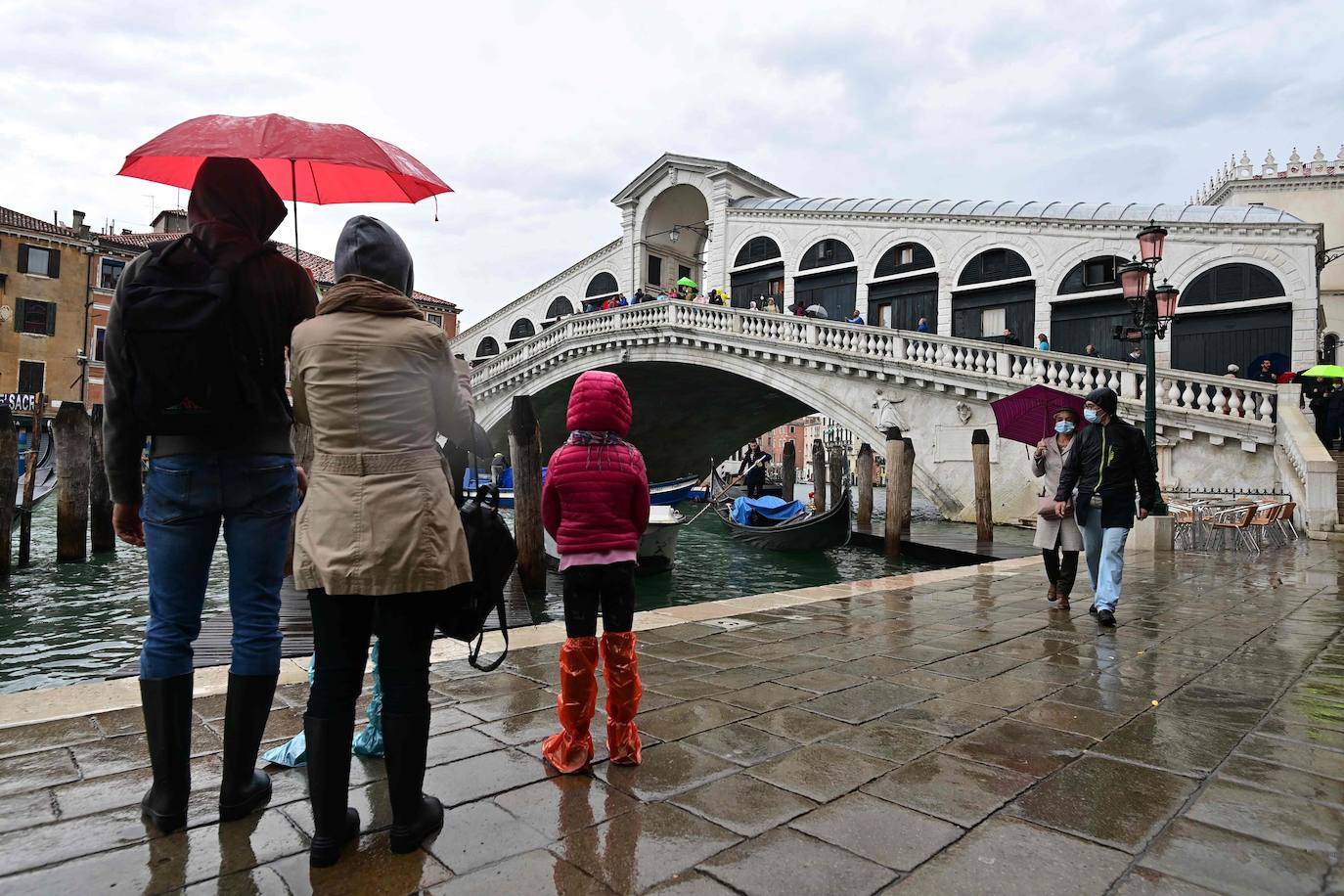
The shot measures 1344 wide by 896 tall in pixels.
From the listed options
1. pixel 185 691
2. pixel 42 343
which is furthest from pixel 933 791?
pixel 42 343

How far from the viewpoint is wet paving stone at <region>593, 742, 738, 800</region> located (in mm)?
2201

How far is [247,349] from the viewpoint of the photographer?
6.46 feet

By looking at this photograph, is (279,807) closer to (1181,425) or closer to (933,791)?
(933,791)

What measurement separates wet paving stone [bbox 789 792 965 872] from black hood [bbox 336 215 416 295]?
1620 mm

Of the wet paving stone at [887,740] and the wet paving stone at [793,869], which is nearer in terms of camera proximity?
the wet paving stone at [793,869]

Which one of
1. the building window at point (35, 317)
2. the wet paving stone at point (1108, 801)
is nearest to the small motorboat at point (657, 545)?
the wet paving stone at point (1108, 801)

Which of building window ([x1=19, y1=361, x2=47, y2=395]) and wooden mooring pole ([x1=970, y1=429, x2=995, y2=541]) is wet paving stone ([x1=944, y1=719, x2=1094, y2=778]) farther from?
building window ([x1=19, y1=361, x2=47, y2=395])

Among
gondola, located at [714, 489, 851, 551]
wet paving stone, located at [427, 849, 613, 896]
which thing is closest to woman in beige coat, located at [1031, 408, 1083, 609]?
wet paving stone, located at [427, 849, 613, 896]

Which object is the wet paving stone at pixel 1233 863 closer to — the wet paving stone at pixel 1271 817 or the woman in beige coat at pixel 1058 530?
the wet paving stone at pixel 1271 817

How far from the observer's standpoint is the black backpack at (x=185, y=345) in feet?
6.14

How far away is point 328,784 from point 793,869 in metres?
1.01

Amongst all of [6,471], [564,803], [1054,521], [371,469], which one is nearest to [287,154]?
[371,469]

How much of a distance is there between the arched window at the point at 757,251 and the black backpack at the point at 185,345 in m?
22.9

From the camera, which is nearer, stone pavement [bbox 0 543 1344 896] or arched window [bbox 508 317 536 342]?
stone pavement [bbox 0 543 1344 896]
